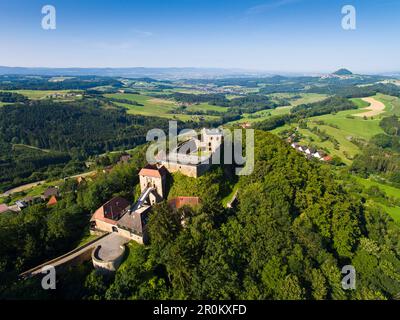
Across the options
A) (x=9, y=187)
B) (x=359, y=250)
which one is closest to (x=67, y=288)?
(x=359, y=250)

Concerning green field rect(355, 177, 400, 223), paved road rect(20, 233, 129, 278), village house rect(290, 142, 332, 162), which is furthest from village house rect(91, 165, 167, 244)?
village house rect(290, 142, 332, 162)

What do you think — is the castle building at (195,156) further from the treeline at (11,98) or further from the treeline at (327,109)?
the treeline at (11,98)

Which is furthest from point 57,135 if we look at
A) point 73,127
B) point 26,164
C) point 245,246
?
point 245,246

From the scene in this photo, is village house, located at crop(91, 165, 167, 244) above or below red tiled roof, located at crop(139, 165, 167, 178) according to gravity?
below

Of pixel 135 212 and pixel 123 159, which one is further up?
pixel 135 212

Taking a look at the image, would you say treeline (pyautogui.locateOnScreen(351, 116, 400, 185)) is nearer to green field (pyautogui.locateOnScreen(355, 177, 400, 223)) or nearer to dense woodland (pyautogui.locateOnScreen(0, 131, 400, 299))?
green field (pyautogui.locateOnScreen(355, 177, 400, 223))

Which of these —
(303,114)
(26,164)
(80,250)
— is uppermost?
(303,114)

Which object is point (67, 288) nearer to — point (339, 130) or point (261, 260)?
point (261, 260)

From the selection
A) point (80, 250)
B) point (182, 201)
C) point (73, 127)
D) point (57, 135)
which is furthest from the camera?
point (73, 127)

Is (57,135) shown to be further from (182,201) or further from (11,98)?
(182,201)
